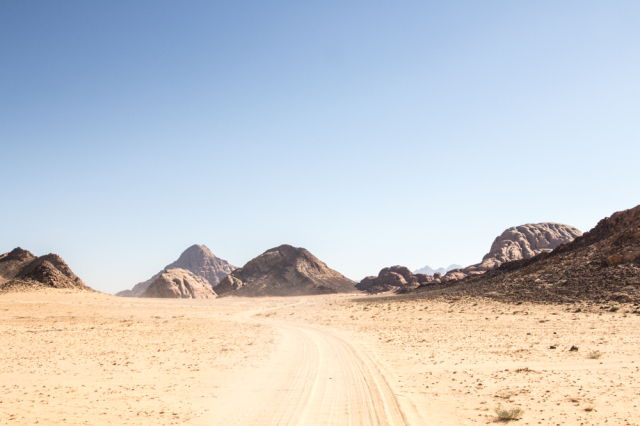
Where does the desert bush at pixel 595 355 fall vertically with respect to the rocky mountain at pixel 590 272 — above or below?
below

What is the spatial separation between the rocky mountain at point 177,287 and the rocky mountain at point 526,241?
63940mm

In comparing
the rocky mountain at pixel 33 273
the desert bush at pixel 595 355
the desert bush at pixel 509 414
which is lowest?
the desert bush at pixel 595 355

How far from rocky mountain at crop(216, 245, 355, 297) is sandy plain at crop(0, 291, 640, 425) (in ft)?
295

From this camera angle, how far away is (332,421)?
8820mm

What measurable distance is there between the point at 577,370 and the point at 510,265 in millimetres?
53805

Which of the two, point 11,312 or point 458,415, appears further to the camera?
point 11,312

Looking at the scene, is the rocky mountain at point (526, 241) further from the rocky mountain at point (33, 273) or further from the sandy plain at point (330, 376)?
the rocky mountain at point (33, 273)

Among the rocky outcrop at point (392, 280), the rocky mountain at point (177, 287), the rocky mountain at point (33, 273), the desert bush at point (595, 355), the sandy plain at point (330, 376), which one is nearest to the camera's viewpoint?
the sandy plain at point (330, 376)

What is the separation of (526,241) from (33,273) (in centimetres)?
11569

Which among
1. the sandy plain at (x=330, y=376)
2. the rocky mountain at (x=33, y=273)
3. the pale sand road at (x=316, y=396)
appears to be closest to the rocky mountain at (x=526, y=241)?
the sandy plain at (x=330, y=376)

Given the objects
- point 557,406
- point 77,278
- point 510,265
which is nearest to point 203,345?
point 557,406

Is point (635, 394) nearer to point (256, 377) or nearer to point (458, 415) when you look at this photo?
point (458, 415)

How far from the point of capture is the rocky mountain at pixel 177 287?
95188 mm

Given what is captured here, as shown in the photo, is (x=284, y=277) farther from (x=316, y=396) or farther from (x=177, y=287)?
(x=316, y=396)
